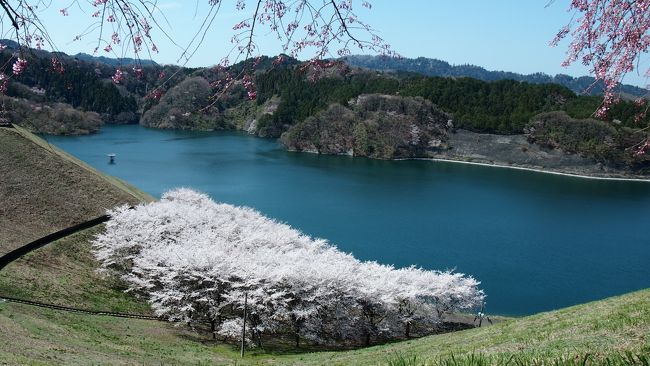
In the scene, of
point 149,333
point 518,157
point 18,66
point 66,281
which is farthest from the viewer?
point 518,157

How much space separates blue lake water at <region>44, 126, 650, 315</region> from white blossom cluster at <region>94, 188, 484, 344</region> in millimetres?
7918

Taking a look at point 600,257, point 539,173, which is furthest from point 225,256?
point 539,173

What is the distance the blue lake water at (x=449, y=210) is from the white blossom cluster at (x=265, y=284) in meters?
7.92

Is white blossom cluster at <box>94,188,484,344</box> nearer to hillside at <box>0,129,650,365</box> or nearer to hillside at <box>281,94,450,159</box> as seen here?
hillside at <box>0,129,650,365</box>

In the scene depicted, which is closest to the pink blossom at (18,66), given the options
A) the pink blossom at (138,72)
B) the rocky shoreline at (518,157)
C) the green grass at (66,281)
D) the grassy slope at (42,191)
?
the pink blossom at (138,72)

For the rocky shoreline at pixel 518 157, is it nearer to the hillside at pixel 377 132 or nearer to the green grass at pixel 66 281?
the hillside at pixel 377 132

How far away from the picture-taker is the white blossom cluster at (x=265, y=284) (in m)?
22.5

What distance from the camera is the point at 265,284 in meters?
22.3

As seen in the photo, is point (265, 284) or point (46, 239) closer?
point (265, 284)

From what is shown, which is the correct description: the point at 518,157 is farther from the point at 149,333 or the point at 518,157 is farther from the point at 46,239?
the point at 149,333

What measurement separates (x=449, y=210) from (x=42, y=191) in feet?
128

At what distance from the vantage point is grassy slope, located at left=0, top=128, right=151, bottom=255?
29.2 meters

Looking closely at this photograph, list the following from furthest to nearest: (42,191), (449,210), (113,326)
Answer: (449,210), (42,191), (113,326)

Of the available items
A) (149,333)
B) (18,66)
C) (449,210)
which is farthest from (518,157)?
(18,66)
